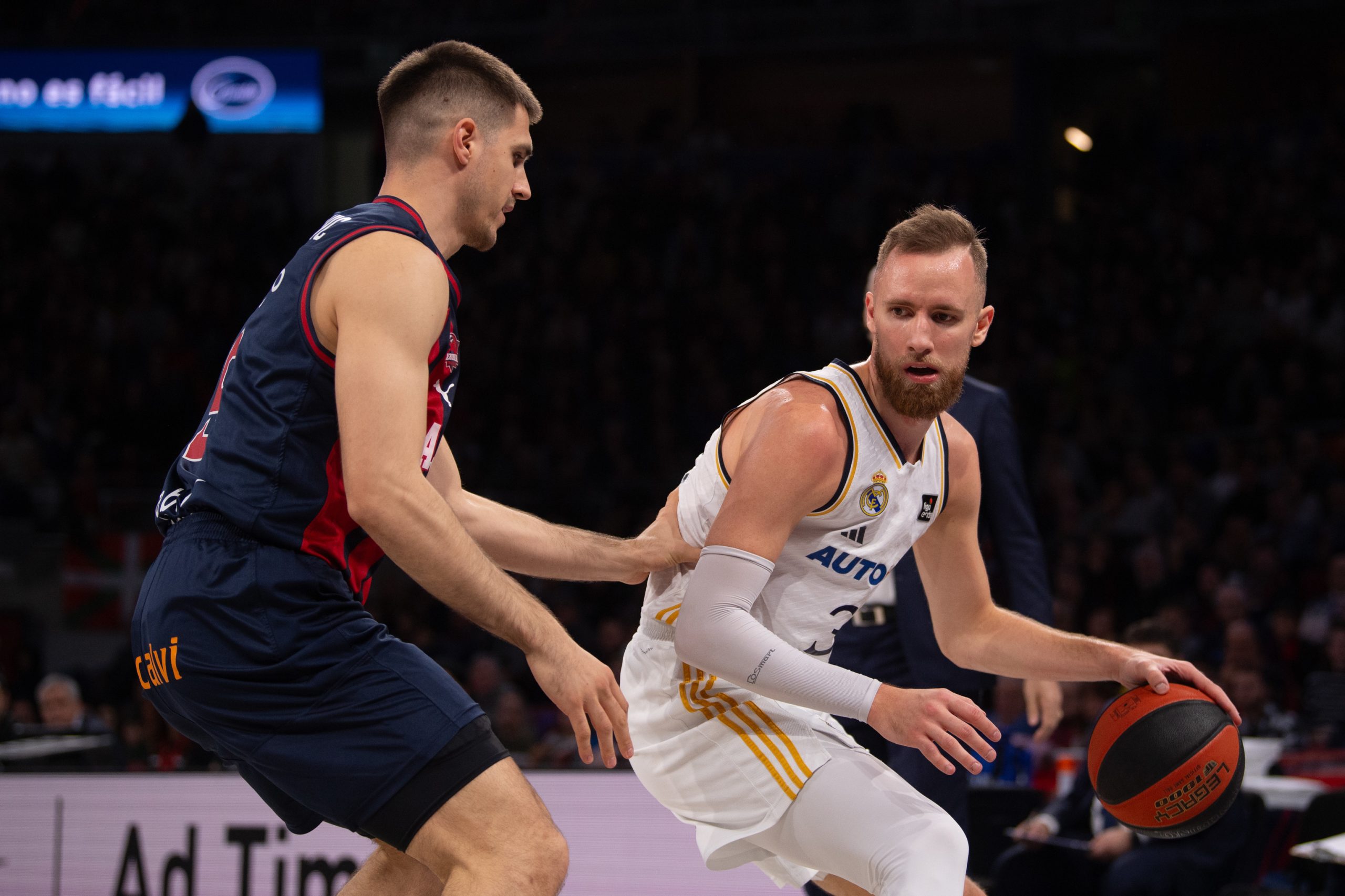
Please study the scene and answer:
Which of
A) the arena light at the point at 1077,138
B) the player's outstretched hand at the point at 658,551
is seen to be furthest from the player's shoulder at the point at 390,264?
the arena light at the point at 1077,138

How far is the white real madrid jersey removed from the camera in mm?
3014

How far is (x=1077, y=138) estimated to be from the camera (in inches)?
707

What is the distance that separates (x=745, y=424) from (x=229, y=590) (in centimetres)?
123

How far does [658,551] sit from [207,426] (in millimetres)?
1109

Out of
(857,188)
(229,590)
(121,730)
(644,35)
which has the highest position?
(644,35)

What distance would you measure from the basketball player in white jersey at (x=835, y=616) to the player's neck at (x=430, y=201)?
80 centimetres

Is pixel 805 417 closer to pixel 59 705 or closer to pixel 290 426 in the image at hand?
pixel 290 426

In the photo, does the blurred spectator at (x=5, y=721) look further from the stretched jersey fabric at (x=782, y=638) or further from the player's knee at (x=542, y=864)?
the player's knee at (x=542, y=864)

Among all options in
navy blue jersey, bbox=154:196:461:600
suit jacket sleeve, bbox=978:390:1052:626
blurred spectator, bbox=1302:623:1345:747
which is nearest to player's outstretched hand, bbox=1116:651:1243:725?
suit jacket sleeve, bbox=978:390:1052:626

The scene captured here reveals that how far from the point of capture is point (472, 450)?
12.3 meters

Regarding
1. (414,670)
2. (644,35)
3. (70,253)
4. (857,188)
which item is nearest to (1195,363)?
(857,188)

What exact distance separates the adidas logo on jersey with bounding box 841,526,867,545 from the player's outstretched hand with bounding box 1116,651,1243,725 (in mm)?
665

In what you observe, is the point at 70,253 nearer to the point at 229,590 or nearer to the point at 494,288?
A: the point at 494,288

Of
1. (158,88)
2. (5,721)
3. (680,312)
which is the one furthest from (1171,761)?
(158,88)
